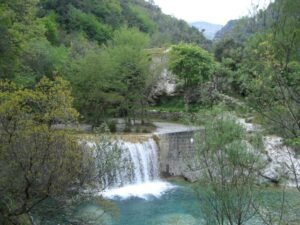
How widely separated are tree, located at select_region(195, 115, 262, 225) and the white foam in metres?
6.99

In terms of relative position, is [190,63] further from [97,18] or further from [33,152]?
[33,152]

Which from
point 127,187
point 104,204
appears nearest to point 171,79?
point 127,187

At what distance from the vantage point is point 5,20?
18891 mm

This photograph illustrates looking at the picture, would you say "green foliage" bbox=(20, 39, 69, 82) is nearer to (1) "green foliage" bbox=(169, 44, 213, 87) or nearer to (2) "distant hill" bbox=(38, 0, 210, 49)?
(1) "green foliage" bbox=(169, 44, 213, 87)

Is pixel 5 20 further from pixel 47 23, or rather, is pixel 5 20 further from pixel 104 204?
pixel 47 23

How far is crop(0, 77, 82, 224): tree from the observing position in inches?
336

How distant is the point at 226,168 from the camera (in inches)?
441

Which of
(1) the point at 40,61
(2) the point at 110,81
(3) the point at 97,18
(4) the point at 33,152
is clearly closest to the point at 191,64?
(2) the point at 110,81

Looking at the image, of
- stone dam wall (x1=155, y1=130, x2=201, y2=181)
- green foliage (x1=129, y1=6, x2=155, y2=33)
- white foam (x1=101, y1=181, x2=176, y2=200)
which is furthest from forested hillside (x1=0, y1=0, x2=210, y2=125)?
green foliage (x1=129, y1=6, x2=155, y2=33)

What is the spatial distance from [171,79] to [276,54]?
88.9ft

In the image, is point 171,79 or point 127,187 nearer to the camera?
point 127,187

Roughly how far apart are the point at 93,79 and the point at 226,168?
12.8 meters

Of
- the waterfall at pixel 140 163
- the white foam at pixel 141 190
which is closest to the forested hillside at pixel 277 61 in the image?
the white foam at pixel 141 190

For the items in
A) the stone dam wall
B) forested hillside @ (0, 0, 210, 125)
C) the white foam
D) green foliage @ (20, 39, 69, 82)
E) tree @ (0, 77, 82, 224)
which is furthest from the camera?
green foliage @ (20, 39, 69, 82)
